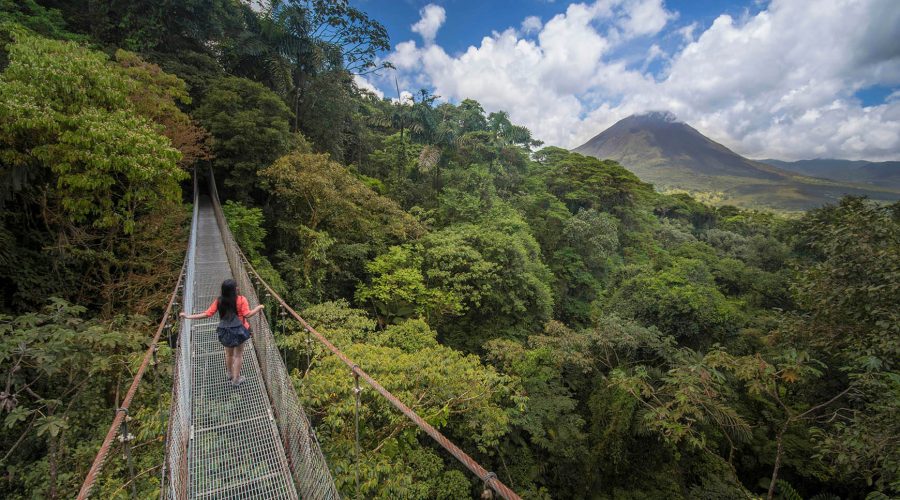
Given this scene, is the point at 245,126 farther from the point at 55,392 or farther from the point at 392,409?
the point at 392,409

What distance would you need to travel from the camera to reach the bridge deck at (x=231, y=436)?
221 cm

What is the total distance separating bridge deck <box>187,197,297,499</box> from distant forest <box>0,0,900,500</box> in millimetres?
507

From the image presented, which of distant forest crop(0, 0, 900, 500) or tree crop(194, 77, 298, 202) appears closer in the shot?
distant forest crop(0, 0, 900, 500)

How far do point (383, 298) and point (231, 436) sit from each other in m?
5.93

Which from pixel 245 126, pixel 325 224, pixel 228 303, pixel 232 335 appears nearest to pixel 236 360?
pixel 232 335

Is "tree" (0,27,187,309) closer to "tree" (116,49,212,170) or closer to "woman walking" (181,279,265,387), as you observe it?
"tree" (116,49,212,170)

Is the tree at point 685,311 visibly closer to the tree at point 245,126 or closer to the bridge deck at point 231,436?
the bridge deck at point 231,436

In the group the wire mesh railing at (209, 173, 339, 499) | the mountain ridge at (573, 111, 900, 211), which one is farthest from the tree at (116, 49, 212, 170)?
the mountain ridge at (573, 111, 900, 211)

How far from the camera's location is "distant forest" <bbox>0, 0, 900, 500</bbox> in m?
3.65

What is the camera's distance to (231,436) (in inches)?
100

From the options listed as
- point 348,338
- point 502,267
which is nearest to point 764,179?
point 502,267

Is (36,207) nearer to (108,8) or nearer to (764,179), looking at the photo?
(108,8)

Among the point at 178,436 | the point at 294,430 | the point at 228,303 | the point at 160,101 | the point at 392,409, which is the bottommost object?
the point at 392,409

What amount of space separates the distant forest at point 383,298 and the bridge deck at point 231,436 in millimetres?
507
